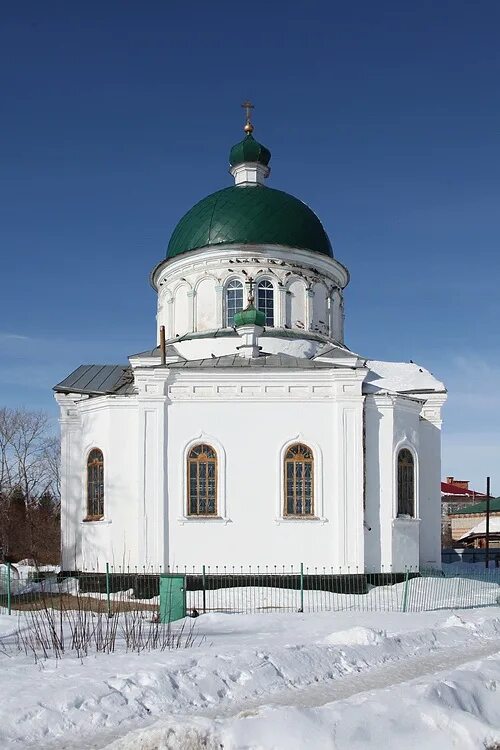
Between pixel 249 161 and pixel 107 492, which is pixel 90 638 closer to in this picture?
pixel 107 492

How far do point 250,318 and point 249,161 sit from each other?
233 inches

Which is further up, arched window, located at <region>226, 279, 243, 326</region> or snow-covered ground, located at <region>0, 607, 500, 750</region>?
arched window, located at <region>226, 279, 243, 326</region>

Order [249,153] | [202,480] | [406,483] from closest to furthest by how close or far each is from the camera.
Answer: [202,480], [406,483], [249,153]

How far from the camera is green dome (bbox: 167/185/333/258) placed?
2122 centimetres

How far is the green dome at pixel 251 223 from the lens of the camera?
21.2 metres

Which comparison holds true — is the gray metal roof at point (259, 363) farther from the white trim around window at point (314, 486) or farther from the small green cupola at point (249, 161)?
the small green cupola at point (249, 161)

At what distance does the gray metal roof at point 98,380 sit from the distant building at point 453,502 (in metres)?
29.8

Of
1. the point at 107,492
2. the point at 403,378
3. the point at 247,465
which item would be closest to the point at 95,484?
the point at 107,492

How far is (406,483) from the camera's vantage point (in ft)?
62.0

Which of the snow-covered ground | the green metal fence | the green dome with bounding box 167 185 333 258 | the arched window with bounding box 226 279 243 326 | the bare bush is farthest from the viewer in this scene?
the green dome with bounding box 167 185 333 258

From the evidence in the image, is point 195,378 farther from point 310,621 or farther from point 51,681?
point 51,681

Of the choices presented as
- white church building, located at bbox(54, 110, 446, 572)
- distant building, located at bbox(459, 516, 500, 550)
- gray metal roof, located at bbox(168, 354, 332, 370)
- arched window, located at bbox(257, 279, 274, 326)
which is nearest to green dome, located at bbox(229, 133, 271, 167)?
arched window, located at bbox(257, 279, 274, 326)

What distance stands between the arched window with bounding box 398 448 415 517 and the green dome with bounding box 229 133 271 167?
→ 9.48m

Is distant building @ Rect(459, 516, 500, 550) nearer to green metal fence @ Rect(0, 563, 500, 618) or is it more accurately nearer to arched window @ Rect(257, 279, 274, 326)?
green metal fence @ Rect(0, 563, 500, 618)
